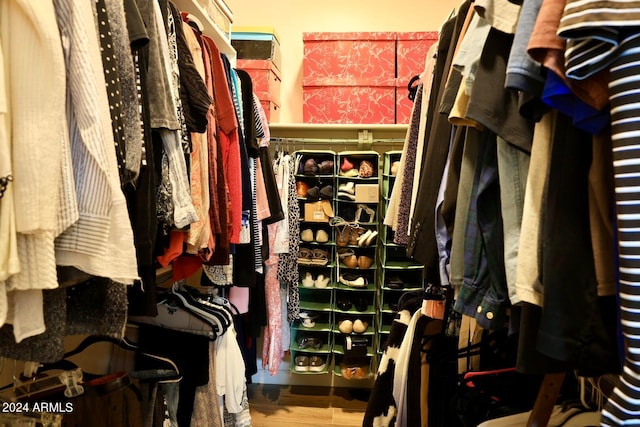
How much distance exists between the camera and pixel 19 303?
1.75ft

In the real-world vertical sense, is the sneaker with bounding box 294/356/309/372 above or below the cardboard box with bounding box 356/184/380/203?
below

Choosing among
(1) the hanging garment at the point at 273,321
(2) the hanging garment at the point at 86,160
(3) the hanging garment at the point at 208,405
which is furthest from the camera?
(1) the hanging garment at the point at 273,321

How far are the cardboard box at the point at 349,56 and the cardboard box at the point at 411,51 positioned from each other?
0.12 feet

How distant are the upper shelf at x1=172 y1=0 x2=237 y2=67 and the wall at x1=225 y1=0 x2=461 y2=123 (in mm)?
888

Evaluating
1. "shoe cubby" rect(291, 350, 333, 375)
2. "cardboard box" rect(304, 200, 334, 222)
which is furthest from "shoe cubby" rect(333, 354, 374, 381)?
"cardboard box" rect(304, 200, 334, 222)

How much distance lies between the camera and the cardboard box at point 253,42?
7.48 ft

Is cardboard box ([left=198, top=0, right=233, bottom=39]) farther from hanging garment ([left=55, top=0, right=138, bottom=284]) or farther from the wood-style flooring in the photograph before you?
the wood-style flooring

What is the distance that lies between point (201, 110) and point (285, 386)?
218cm

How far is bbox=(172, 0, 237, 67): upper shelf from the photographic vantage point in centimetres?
140

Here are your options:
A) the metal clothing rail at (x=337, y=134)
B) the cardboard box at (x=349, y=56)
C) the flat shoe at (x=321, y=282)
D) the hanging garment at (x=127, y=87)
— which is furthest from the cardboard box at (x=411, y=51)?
the hanging garment at (x=127, y=87)

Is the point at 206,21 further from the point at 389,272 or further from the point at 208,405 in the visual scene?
the point at 389,272

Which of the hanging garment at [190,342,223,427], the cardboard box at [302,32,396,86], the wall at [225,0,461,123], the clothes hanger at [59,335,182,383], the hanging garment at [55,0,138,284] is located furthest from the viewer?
the wall at [225,0,461,123]

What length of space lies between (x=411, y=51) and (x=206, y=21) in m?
1.31

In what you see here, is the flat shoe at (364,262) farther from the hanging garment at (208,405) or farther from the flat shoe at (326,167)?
the hanging garment at (208,405)
